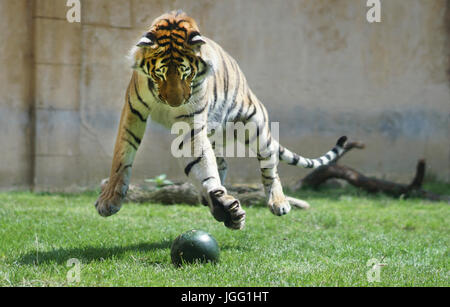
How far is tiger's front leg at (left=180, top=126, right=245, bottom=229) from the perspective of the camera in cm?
362

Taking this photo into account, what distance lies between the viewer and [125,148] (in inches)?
165

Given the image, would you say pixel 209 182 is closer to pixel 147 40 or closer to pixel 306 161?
pixel 147 40

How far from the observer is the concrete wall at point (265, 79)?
27.5ft

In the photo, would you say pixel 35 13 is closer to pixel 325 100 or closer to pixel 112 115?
pixel 112 115

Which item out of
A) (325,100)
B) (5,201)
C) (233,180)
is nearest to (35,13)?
(5,201)

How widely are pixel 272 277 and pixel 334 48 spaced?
6826 millimetres

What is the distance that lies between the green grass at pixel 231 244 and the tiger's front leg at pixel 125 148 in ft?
1.65

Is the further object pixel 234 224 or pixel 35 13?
pixel 35 13

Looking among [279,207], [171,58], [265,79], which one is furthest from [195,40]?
[265,79]

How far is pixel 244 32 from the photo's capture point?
919 cm

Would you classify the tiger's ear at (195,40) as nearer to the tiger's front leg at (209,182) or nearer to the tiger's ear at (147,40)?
the tiger's ear at (147,40)

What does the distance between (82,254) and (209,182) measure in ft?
3.99


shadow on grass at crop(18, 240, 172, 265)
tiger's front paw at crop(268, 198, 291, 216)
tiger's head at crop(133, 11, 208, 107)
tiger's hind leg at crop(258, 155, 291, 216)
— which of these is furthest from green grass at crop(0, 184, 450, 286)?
tiger's head at crop(133, 11, 208, 107)

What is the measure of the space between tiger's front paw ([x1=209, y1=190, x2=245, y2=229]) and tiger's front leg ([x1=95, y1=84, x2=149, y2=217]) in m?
0.82
